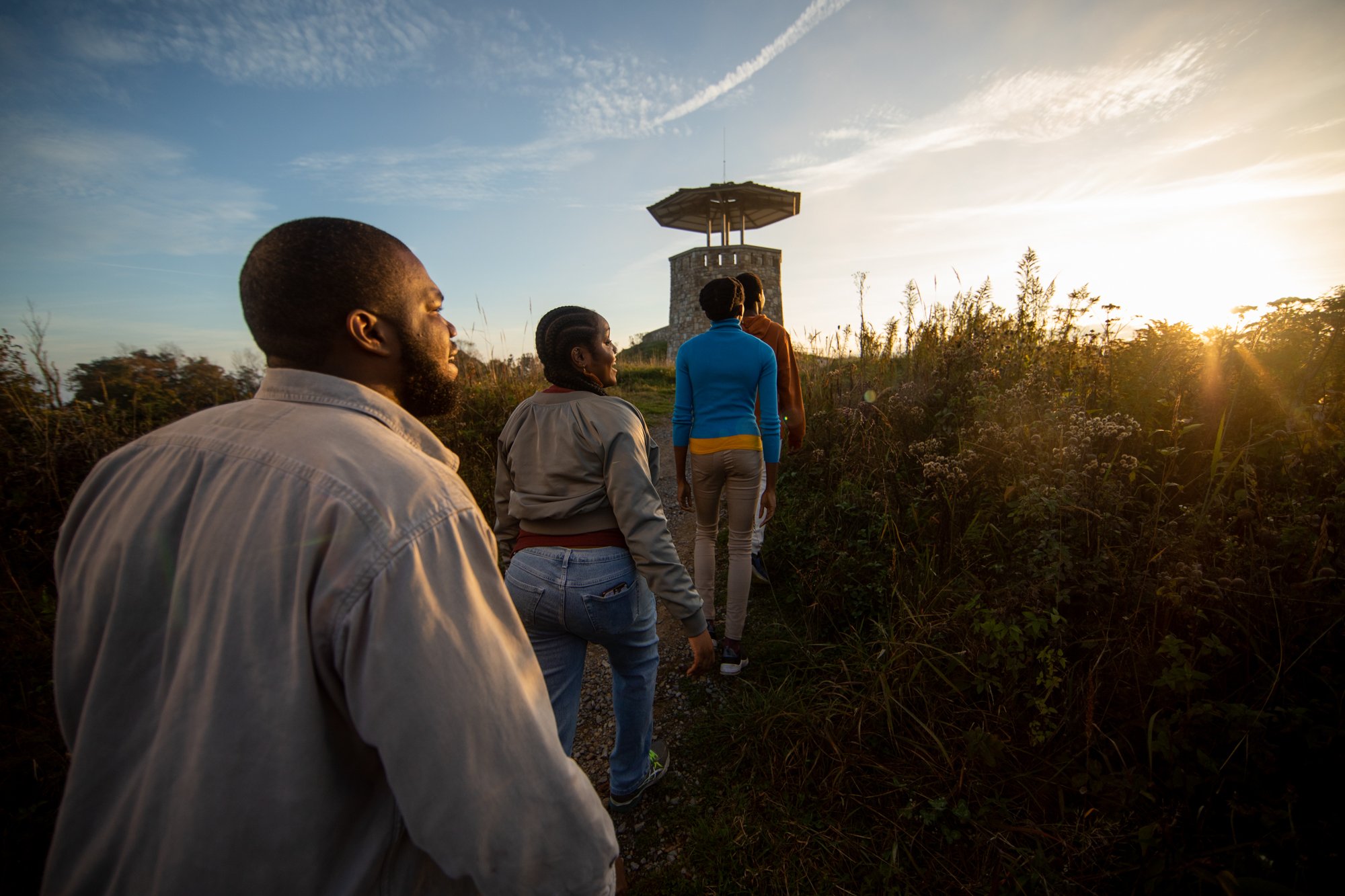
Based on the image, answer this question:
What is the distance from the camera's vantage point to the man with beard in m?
0.71

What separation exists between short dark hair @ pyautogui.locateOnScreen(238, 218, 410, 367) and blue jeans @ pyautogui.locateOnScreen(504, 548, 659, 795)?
1025 mm

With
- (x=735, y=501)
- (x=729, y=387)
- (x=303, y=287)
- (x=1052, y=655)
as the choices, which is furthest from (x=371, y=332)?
(x=1052, y=655)

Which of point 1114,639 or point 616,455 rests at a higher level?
point 616,455

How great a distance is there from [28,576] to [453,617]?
3625mm

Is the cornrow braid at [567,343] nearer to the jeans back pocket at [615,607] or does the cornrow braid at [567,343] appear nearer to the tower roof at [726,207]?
the jeans back pocket at [615,607]

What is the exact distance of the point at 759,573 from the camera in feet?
13.1

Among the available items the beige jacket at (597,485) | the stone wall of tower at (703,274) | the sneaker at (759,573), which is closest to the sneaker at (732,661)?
the sneaker at (759,573)

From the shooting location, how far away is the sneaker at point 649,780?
241 centimetres

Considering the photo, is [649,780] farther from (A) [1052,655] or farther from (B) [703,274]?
(B) [703,274]

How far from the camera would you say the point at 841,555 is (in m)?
3.47

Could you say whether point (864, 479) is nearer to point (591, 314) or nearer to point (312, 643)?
point (591, 314)

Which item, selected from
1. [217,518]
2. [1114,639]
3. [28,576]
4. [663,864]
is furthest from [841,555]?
[28,576]

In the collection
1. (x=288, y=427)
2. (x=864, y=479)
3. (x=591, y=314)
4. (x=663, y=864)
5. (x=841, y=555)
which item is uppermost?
(x=591, y=314)

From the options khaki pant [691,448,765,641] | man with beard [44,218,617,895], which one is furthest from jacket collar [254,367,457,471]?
khaki pant [691,448,765,641]
